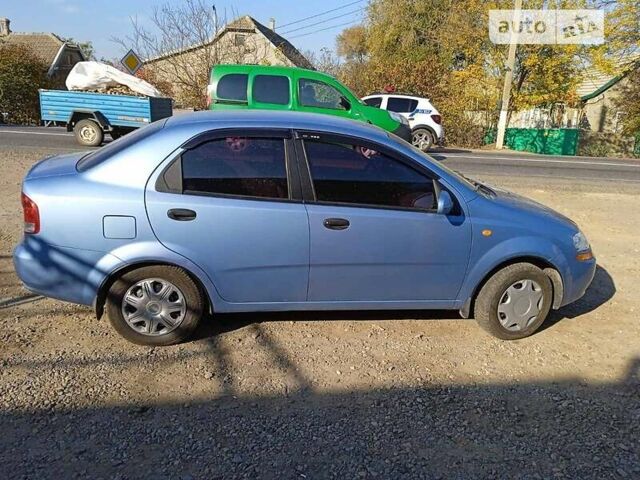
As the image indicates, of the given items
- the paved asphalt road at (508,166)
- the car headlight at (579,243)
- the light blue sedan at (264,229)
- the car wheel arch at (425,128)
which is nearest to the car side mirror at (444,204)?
the light blue sedan at (264,229)

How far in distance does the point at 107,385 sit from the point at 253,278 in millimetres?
1125

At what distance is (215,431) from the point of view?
102 inches

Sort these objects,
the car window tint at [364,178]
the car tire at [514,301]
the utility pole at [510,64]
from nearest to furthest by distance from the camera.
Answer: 1. the car window tint at [364,178]
2. the car tire at [514,301]
3. the utility pole at [510,64]

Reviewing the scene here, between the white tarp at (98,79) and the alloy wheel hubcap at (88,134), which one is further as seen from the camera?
the white tarp at (98,79)

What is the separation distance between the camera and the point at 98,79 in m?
13.8

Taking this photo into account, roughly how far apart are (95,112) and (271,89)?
574cm

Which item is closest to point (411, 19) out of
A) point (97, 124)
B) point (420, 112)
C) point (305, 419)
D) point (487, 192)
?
point (420, 112)

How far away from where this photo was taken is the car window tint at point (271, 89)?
391 inches

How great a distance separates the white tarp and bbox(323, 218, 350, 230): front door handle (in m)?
12.5

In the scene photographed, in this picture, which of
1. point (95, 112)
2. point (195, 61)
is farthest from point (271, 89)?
point (195, 61)

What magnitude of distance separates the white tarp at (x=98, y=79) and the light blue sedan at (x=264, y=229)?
11644 millimetres

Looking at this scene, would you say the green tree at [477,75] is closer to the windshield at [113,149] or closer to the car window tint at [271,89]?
the car window tint at [271,89]

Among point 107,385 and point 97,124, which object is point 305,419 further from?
point 97,124

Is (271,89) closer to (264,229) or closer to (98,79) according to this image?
(98,79)
